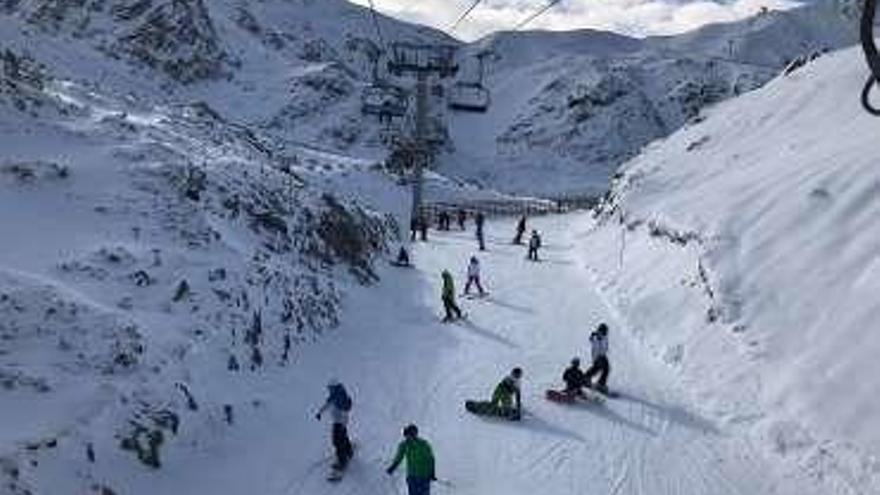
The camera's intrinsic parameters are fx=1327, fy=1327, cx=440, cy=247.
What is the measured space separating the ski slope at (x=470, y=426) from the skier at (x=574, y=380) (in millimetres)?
492

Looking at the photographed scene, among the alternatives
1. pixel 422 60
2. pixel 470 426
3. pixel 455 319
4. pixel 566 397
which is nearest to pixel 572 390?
pixel 566 397

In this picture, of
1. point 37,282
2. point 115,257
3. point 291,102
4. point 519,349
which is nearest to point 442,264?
point 519,349

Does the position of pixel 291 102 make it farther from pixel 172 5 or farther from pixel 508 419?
pixel 508 419

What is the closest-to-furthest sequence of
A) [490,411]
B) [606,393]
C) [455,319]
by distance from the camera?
[490,411] < [606,393] < [455,319]

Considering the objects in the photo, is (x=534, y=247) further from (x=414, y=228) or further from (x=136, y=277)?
(x=136, y=277)

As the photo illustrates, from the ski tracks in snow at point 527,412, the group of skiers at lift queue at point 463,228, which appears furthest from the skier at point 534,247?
the ski tracks in snow at point 527,412

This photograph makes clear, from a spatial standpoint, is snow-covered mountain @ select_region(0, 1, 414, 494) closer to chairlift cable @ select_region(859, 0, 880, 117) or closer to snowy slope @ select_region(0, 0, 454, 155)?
chairlift cable @ select_region(859, 0, 880, 117)

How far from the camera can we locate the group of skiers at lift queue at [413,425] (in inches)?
782

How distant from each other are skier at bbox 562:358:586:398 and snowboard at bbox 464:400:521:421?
2.11m

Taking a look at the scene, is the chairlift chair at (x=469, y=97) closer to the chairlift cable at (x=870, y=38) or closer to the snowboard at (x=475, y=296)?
the snowboard at (x=475, y=296)

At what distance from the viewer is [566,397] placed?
28.2 m

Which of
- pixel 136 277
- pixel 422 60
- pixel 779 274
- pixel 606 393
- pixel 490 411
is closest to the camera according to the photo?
pixel 490 411

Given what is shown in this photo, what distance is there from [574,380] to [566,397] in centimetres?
40

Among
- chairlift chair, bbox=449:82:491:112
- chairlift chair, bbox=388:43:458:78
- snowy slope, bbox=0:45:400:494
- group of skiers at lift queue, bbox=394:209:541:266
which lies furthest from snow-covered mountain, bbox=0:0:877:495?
chairlift chair, bbox=388:43:458:78
